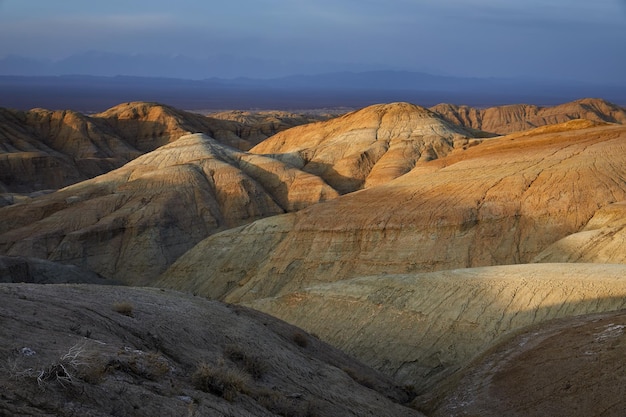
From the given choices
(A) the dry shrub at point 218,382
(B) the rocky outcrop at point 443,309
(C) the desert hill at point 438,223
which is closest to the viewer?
(A) the dry shrub at point 218,382

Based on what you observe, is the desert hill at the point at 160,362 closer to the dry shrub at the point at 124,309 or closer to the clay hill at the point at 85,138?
the dry shrub at the point at 124,309

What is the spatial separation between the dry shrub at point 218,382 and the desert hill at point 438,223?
25319 mm

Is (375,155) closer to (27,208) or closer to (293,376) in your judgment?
(27,208)

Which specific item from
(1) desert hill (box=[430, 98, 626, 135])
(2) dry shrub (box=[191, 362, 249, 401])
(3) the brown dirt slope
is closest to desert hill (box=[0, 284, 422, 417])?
(2) dry shrub (box=[191, 362, 249, 401])

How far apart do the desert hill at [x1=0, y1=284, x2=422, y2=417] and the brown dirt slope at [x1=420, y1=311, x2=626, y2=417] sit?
1525 millimetres

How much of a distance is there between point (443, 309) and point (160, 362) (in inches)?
606

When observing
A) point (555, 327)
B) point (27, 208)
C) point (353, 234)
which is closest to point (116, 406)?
point (555, 327)

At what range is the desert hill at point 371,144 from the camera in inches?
2498

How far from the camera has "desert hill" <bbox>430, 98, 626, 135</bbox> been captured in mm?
136625

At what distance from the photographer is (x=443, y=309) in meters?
24.7

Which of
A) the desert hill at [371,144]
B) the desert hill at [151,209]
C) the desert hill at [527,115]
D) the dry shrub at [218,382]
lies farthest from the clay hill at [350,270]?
the desert hill at [527,115]

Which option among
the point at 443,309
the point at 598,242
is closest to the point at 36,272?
the point at 443,309

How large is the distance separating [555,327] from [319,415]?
29.6 ft

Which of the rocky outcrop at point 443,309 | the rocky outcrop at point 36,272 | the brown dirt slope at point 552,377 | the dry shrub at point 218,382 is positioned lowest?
the rocky outcrop at point 36,272
